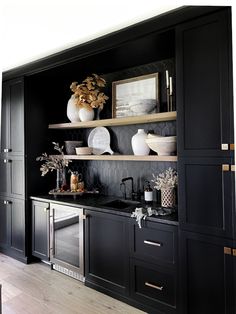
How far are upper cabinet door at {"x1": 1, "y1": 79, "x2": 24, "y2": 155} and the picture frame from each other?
1.18 m

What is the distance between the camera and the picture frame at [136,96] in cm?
266

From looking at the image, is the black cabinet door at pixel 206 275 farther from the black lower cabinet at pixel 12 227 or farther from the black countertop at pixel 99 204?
the black lower cabinet at pixel 12 227

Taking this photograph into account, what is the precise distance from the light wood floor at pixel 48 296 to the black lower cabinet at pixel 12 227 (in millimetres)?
313

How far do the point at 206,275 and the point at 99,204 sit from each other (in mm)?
1203

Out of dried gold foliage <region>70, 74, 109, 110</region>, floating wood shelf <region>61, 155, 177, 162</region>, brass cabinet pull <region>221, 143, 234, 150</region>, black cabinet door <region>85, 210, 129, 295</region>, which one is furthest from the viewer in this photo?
dried gold foliage <region>70, 74, 109, 110</region>

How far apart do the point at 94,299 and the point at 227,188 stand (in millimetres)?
1647

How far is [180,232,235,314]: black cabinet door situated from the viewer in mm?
1820

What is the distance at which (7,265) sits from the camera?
10.7 ft

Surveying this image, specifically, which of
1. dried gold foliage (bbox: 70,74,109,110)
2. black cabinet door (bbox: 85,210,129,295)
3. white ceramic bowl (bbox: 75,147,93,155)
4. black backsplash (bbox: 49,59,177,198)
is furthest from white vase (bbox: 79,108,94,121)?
black cabinet door (bbox: 85,210,129,295)

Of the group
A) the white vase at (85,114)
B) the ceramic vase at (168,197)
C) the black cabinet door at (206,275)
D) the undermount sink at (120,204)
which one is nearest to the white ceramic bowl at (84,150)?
the white vase at (85,114)

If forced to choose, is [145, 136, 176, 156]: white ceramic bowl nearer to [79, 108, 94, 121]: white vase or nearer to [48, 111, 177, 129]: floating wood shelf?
[48, 111, 177, 129]: floating wood shelf

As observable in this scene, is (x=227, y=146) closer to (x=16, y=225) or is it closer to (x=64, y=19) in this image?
(x=64, y=19)

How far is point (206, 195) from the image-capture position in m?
1.92

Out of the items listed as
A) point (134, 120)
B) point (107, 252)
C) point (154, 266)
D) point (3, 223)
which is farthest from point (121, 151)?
point (3, 223)
